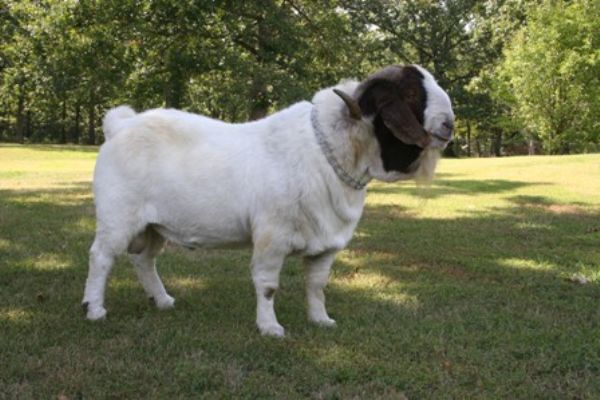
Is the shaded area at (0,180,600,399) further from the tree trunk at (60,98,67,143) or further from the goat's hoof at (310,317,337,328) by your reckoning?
the tree trunk at (60,98,67,143)

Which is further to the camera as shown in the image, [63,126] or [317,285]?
[63,126]

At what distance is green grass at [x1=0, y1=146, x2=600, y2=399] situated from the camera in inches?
157

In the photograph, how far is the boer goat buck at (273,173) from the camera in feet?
15.5

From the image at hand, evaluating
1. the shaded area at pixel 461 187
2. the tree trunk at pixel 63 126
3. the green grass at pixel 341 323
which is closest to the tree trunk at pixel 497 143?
the tree trunk at pixel 63 126

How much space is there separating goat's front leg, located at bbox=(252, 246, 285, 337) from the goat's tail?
1.83 metres

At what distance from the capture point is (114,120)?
580 centimetres

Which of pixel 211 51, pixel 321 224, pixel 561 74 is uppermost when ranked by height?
pixel 561 74

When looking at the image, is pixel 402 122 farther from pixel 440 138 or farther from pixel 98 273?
pixel 98 273

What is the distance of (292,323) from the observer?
5.31m

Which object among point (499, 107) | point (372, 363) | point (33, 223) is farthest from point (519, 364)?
point (499, 107)

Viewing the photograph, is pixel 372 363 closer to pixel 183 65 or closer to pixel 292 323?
pixel 292 323

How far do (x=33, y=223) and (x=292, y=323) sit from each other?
6028mm

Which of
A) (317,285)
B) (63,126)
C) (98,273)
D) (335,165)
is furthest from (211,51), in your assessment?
(63,126)

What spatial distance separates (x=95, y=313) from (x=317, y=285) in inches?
71.3
